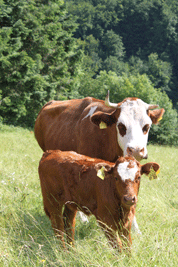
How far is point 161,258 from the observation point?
2.86m

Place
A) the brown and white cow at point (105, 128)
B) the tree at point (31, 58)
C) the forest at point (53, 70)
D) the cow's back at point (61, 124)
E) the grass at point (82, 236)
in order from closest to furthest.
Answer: the grass at point (82, 236)
the brown and white cow at point (105, 128)
the cow's back at point (61, 124)
the tree at point (31, 58)
the forest at point (53, 70)

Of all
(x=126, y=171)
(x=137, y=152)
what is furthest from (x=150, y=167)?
(x=137, y=152)

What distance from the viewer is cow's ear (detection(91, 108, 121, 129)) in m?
4.55

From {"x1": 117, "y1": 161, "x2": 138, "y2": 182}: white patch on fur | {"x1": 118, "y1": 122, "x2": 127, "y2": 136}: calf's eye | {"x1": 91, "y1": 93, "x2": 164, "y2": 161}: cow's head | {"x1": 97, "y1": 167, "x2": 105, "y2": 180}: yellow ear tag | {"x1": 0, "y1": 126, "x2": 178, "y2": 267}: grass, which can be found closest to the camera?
{"x1": 0, "y1": 126, "x2": 178, "y2": 267}: grass

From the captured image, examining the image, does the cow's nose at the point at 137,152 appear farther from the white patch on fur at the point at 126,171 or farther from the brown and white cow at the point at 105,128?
the white patch on fur at the point at 126,171

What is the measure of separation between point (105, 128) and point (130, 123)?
66 centimetres

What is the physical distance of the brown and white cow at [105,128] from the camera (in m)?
4.18

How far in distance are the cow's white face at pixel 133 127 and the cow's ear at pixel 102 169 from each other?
693mm

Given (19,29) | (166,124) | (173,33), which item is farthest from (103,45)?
(19,29)

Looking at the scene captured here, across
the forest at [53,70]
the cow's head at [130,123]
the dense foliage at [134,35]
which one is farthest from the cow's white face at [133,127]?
the dense foliage at [134,35]

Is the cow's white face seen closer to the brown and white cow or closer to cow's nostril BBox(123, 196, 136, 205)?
the brown and white cow

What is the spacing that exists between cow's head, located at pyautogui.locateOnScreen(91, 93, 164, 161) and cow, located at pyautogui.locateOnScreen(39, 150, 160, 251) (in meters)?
0.53

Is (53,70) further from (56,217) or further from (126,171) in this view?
(126,171)

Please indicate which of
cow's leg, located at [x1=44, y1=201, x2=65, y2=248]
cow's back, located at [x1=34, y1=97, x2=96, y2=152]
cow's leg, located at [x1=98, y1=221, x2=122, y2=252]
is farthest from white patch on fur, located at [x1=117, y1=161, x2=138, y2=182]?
cow's back, located at [x1=34, y1=97, x2=96, y2=152]
